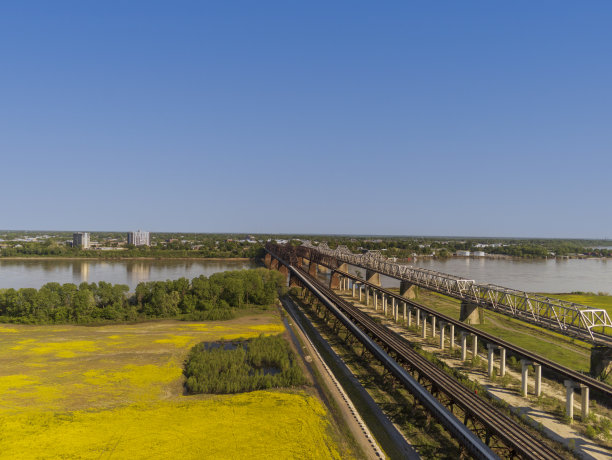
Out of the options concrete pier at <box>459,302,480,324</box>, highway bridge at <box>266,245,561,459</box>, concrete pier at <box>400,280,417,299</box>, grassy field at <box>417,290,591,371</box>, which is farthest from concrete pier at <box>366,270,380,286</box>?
highway bridge at <box>266,245,561,459</box>

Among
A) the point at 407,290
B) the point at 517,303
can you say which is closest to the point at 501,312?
the point at 517,303

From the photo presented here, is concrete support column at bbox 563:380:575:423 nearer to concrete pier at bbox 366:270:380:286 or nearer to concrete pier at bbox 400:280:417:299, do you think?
concrete pier at bbox 400:280:417:299

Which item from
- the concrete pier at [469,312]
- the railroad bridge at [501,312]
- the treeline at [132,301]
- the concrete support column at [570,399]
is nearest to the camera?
the concrete support column at [570,399]

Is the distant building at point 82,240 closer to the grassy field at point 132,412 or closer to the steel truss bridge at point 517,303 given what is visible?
the steel truss bridge at point 517,303

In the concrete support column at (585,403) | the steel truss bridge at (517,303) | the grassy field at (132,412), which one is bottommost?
the grassy field at (132,412)

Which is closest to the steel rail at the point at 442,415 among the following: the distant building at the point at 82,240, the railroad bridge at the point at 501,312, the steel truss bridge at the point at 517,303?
the railroad bridge at the point at 501,312

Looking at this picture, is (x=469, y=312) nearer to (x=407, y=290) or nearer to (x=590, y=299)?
(x=407, y=290)
